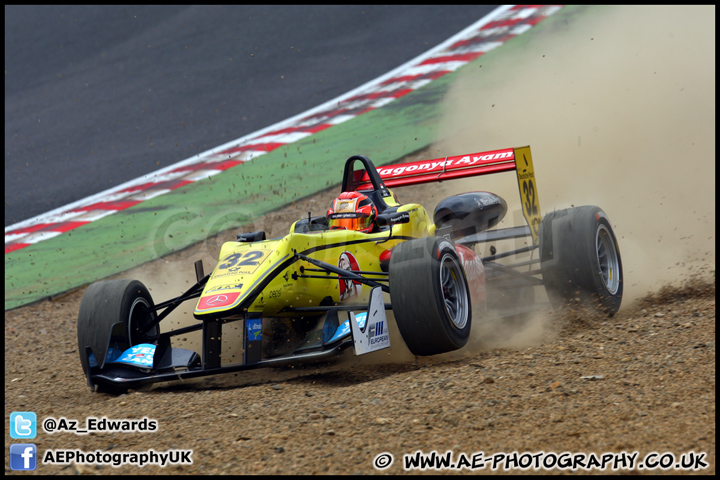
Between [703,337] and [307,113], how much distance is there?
9677 millimetres

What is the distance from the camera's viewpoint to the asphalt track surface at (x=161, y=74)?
12688 millimetres

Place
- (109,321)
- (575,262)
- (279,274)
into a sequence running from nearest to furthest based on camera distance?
(279,274) < (109,321) < (575,262)

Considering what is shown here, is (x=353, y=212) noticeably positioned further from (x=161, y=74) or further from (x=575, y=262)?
(x=161, y=74)

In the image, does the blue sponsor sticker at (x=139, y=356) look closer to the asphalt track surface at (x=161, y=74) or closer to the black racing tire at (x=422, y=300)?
the black racing tire at (x=422, y=300)

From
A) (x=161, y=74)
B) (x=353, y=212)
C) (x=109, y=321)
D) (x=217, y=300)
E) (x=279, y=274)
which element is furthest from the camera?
(x=161, y=74)

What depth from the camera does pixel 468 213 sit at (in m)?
6.99

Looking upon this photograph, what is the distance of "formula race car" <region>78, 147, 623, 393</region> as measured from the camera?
5.08m

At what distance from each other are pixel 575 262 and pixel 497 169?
1.37m

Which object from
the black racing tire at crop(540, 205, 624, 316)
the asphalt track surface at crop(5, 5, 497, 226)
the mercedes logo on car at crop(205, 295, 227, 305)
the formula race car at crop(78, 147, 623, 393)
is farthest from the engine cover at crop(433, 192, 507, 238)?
the asphalt track surface at crop(5, 5, 497, 226)

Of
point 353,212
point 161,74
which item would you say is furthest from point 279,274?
point 161,74

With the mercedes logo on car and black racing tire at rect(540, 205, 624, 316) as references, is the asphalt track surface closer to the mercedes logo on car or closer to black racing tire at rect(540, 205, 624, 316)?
the mercedes logo on car

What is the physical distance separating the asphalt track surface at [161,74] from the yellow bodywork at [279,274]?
7.03m

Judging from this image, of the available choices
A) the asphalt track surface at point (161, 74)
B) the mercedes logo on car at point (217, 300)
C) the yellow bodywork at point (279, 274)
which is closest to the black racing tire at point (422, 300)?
the yellow bodywork at point (279, 274)

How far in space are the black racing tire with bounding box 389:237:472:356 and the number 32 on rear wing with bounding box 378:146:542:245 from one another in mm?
1869
